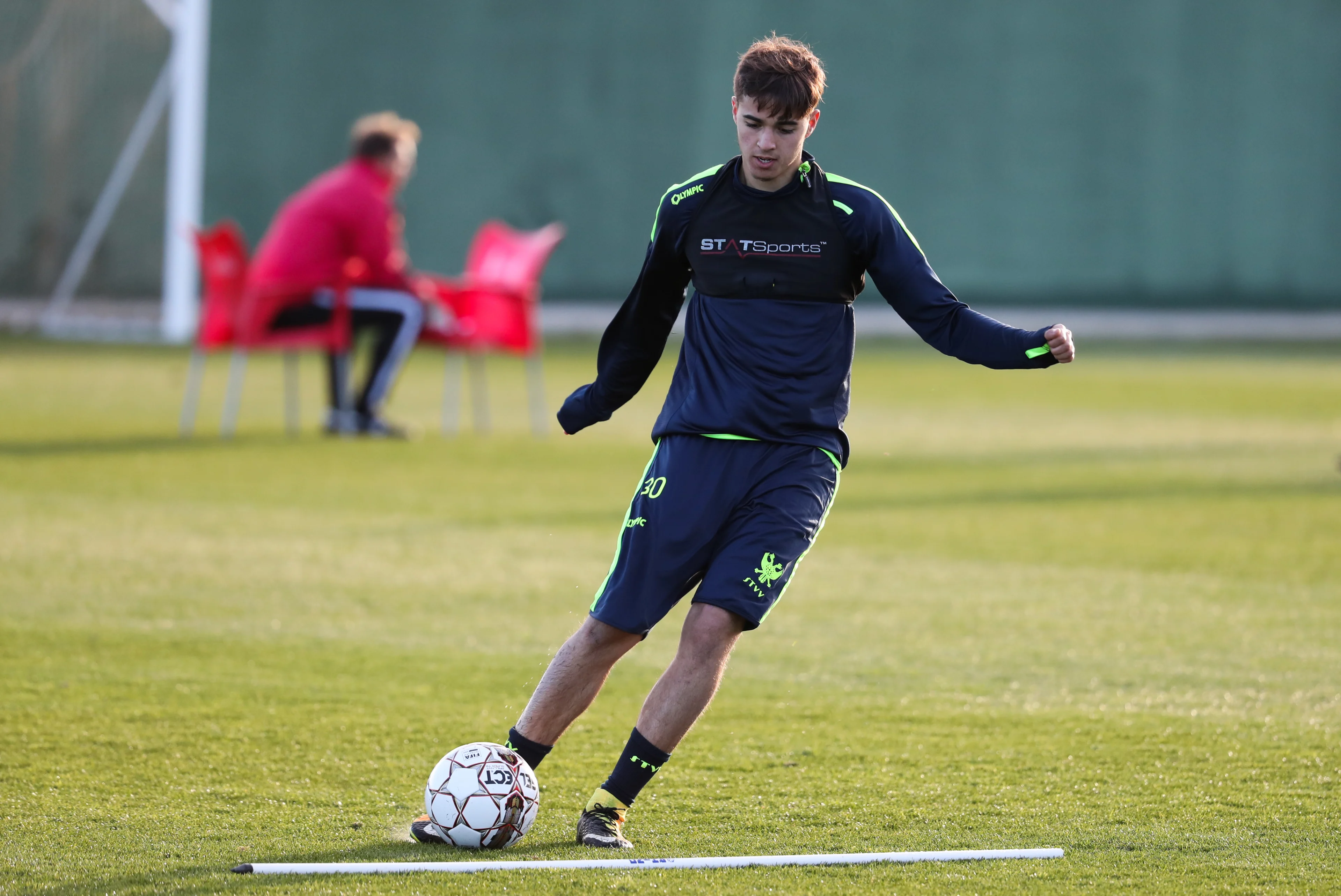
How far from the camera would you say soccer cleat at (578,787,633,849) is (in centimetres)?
385

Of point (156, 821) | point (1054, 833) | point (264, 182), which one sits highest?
point (264, 182)

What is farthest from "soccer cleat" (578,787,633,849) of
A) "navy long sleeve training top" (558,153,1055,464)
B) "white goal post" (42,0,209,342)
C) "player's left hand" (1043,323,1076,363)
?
"white goal post" (42,0,209,342)

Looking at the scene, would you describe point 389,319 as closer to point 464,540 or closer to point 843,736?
point 464,540

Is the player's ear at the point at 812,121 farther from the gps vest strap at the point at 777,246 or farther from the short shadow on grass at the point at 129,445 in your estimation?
the short shadow on grass at the point at 129,445

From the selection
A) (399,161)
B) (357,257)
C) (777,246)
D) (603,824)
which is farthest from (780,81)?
(357,257)

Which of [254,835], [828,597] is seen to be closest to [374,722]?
[254,835]

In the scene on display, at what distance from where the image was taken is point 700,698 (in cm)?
390

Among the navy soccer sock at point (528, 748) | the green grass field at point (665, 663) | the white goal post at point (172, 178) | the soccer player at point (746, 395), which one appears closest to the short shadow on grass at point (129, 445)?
the green grass field at point (665, 663)

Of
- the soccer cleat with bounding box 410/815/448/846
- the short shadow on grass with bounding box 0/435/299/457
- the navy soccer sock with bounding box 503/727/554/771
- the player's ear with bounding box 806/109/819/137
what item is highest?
the player's ear with bounding box 806/109/819/137

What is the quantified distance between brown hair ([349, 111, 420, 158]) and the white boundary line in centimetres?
827

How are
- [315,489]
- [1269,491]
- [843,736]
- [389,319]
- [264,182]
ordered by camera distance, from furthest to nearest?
[264,182]
[389,319]
[1269,491]
[315,489]
[843,736]

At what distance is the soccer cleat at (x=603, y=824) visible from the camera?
385 centimetres

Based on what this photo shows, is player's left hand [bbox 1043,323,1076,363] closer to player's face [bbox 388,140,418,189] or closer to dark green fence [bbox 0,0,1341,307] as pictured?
player's face [bbox 388,140,418,189]

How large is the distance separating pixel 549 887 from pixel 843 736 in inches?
61.6
